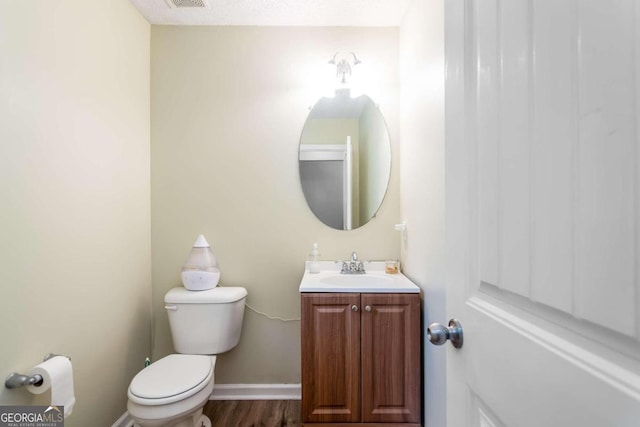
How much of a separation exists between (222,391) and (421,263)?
155 centimetres

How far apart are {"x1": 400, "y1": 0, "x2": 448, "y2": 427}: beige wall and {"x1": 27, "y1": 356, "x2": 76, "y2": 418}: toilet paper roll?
1.51 m

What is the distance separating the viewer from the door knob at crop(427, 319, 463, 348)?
662mm

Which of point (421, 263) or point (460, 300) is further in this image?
point (421, 263)

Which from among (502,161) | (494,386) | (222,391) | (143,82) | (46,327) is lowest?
(222,391)

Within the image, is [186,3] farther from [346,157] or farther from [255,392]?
[255,392]

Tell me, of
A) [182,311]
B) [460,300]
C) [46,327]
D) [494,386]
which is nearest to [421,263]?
[460,300]

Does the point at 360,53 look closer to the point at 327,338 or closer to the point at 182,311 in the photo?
the point at 327,338

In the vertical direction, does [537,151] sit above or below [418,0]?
below

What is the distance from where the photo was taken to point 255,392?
2014 mm

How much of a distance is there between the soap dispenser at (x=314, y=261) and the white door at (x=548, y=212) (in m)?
1.33

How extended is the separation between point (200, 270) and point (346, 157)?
3.91 feet

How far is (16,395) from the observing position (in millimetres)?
1119

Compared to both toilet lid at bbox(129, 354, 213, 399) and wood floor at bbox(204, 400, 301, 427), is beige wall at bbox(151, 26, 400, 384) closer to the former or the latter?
wood floor at bbox(204, 400, 301, 427)
